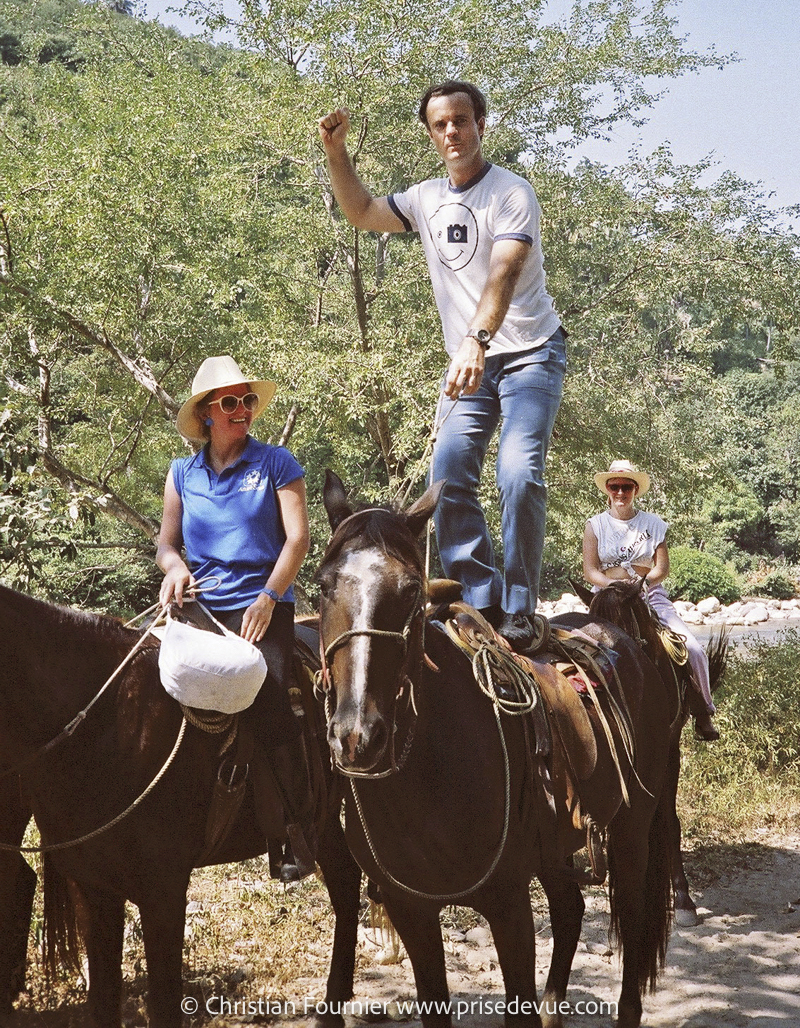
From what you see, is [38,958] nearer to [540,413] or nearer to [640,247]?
[540,413]

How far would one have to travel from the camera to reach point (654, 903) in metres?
5.45

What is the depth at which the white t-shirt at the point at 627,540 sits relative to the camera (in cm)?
787

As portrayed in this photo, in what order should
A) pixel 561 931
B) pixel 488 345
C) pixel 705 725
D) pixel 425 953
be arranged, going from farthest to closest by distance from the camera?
1. pixel 705 725
2. pixel 561 931
3. pixel 488 345
4. pixel 425 953

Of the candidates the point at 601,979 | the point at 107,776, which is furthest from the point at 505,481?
the point at 601,979

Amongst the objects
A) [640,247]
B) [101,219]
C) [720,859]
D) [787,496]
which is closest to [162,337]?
[101,219]

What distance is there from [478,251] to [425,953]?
2.73 metres

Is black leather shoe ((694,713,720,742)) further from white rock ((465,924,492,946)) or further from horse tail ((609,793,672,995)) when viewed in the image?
white rock ((465,924,492,946))

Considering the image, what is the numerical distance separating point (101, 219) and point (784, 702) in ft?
30.1

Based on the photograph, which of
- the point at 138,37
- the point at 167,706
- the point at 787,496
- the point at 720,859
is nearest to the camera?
the point at 167,706

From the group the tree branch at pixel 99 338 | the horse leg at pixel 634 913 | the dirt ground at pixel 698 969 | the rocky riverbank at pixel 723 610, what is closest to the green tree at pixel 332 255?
the tree branch at pixel 99 338

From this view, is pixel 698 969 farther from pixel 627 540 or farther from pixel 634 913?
pixel 627 540

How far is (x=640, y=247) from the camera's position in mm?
16531

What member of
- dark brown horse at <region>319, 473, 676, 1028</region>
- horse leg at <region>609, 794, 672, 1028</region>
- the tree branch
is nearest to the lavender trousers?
horse leg at <region>609, 794, 672, 1028</region>

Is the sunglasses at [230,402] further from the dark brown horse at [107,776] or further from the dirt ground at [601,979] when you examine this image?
the dirt ground at [601,979]
